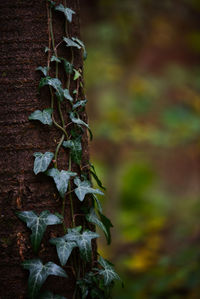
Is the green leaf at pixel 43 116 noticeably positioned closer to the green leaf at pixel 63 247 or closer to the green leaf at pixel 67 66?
the green leaf at pixel 67 66

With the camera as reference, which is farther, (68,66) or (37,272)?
(68,66)

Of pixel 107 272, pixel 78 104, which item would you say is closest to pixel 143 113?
pixel 78 104

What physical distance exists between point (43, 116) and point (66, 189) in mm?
281

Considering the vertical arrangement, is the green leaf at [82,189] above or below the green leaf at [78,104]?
below

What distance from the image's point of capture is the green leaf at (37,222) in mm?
1030

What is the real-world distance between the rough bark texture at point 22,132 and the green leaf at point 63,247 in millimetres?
35

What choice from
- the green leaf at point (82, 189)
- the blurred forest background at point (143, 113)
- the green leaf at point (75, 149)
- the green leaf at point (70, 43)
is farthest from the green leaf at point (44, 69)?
the blurred forest background at point (143, 113)

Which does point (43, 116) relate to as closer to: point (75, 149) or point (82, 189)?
point (75, 149)

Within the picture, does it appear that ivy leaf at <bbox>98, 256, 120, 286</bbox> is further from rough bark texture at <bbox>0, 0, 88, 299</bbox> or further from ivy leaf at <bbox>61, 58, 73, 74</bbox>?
ivy leaf at <bbox>61, 58, 73, 74</bbox>

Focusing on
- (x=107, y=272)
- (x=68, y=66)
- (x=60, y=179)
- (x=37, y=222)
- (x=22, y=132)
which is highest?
(x=68, y=66)

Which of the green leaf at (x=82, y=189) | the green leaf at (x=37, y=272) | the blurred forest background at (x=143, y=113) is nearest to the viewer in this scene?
the green leaf at (x=37, y=272)

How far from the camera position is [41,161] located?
1064 mm

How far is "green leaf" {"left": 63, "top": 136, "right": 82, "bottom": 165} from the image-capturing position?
1.13 metres

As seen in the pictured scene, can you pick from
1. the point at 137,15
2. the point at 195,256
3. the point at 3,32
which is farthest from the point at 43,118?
the point at 137,15
